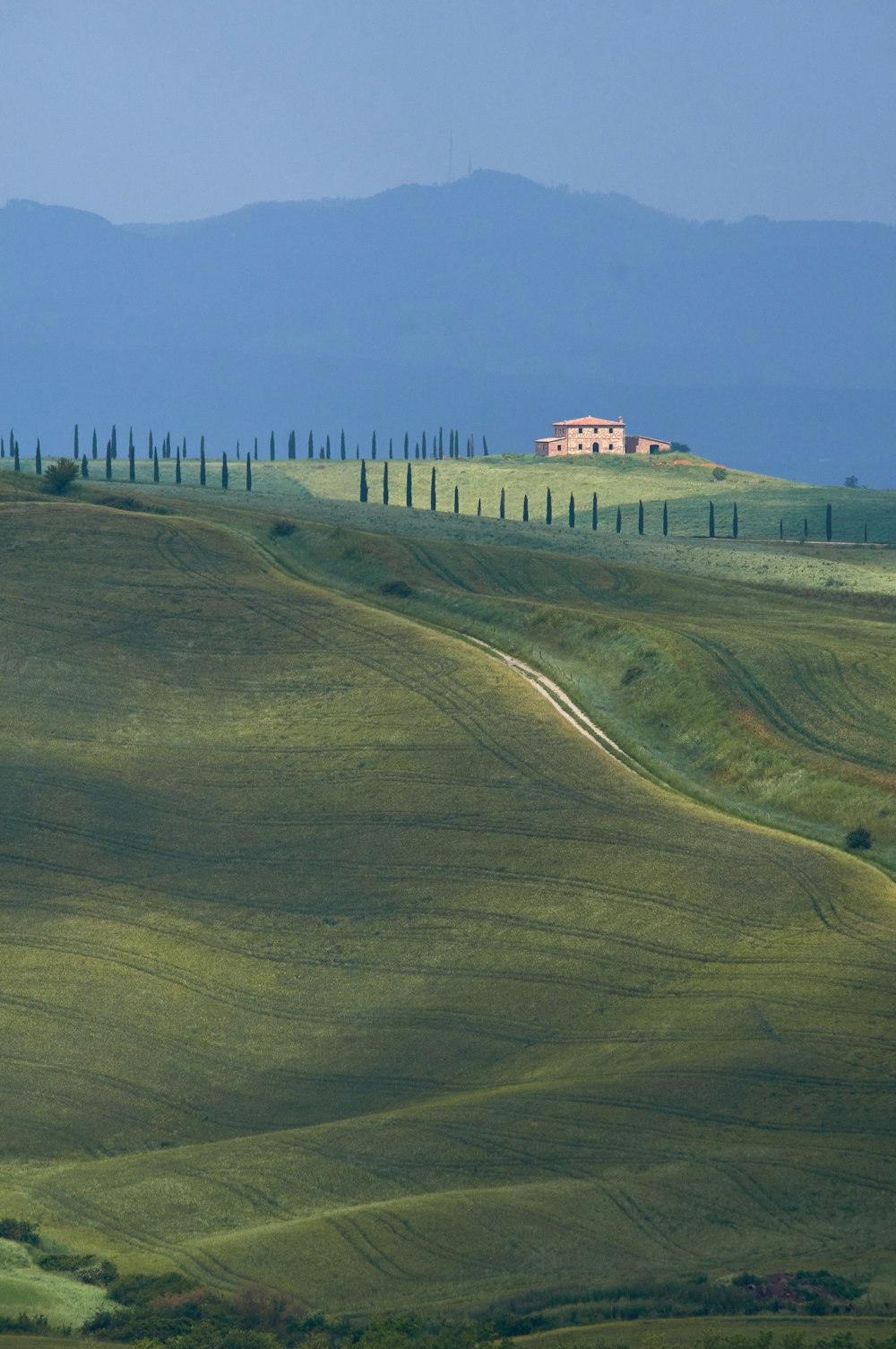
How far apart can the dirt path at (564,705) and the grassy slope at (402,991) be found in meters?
1.34

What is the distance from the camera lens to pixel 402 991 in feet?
183

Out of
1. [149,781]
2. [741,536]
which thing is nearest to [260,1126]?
[149,781]

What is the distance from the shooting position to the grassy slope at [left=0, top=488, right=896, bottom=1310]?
41.4 metres

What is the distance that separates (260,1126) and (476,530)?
99.9 m

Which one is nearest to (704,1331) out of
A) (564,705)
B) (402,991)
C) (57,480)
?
(402,991)

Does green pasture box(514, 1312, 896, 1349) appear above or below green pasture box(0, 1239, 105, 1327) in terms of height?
above

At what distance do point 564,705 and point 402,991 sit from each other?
25.1 m

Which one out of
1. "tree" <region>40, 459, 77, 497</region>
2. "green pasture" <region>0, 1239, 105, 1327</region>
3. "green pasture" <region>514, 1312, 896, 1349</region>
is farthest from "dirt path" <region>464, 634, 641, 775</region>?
"tree" <region>40, 459, 77, 497</region>

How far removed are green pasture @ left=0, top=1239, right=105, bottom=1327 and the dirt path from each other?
36.4 meters

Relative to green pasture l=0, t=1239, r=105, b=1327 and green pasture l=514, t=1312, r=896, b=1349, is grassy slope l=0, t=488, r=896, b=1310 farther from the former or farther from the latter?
green pasture l=514, t=1312, r=896, b=1349

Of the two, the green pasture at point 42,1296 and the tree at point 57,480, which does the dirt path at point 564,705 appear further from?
the tree at point 57,480

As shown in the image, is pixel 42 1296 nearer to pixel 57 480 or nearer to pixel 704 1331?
pixel 704 1331

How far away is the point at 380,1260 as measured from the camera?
39344 mm

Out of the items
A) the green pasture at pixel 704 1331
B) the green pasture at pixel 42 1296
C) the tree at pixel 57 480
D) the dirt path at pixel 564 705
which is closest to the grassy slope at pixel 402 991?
the dirt path at pixel 564 705
